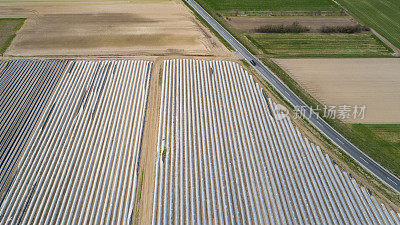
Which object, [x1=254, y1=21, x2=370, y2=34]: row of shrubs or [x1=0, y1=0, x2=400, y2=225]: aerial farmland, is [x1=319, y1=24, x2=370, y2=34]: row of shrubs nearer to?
[x1=254, y1=21, x2=370, y2=34]: row of shrubs

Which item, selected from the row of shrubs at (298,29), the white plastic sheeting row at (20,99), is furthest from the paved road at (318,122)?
the white plastic sheeting row at (20,99)

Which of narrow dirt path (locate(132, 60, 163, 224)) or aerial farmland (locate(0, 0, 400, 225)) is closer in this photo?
narrow dirt path (locate(132, 60, 163, 224))

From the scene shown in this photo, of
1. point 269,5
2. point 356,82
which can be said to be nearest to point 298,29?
point 269,5

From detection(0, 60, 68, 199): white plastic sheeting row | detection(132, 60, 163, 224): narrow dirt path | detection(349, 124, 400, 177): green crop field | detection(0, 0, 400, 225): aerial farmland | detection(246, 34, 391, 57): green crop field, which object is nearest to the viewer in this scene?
detection(132, 60, 163, 224): narrow dirt path

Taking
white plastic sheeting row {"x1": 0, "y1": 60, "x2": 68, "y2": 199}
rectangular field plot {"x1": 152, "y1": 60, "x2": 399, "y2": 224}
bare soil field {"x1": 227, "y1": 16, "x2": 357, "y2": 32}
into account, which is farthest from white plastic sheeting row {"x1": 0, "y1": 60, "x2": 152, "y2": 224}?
bare soil field {"x1": 227, "y1": 16, "x2": 357, "y2": 32}

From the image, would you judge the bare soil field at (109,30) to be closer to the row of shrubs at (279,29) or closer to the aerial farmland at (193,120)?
the aerial farmland at (193,120)

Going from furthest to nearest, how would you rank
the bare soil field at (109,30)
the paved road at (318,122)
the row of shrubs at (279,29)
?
the row of shrubs at (279,29)
the bare soil field at (109,30)
the paved road at (318,122)

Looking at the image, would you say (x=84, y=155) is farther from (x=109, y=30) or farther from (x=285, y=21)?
(x=285, y=21)
